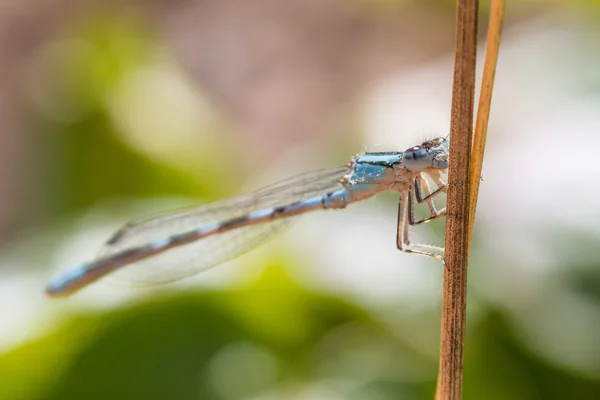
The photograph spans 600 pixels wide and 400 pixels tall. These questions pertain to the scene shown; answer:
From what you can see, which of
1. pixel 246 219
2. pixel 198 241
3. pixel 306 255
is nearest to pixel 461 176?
pixel 246 219

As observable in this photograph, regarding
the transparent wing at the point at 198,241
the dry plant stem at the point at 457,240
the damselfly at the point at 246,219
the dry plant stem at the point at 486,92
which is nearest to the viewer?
the dry plant stem at the point at 486,92

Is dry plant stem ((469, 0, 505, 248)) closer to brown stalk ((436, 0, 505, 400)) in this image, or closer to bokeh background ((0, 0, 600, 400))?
brown stalk ((436, 0, 505, 400))

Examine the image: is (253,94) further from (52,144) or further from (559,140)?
(559,140)

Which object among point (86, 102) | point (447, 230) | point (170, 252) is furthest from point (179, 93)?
point (447, 230)

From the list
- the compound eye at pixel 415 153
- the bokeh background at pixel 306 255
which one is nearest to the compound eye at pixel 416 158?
the compound eye at pixel 415 153

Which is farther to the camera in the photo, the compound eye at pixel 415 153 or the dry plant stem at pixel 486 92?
the compound eye at pixel 415 153

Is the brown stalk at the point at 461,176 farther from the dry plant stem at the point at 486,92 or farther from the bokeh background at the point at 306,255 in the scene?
the bokeh background at the point at 306,255

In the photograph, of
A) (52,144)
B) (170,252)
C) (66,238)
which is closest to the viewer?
(170,252)

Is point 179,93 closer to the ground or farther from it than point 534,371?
farther from it
